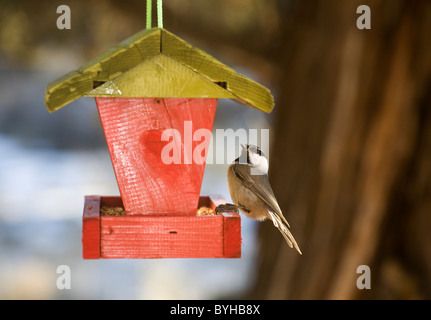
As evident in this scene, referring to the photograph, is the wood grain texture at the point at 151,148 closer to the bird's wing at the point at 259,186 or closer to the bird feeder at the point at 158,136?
the bird feeder at the point at 158,136

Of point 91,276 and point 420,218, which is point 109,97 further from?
point 91,276

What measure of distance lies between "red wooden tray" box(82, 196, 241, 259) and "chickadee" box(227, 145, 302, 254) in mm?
301

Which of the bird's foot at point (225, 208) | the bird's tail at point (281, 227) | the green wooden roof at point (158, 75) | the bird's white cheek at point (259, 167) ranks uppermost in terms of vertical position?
the green wooden roof at point (158, 75)

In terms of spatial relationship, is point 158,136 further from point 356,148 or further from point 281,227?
point 356,148

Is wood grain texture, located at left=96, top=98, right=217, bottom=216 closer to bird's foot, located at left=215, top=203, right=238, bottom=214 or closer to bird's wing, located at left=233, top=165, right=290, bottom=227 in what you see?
bird's foot, located at left=215, top=203, right=238, bottom=214

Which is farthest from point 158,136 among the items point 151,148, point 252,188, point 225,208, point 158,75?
point 252,188

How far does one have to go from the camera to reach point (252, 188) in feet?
6.37

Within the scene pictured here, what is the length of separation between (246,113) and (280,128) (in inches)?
Answer: 40.1

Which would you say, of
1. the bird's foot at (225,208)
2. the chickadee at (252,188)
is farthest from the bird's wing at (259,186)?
the bird's foot at (225,208)

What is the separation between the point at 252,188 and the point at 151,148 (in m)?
0.48

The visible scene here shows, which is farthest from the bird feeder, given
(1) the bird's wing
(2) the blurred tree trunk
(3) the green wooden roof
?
(2) the blurred tree trunk

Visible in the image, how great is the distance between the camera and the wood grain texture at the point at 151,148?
1.57m

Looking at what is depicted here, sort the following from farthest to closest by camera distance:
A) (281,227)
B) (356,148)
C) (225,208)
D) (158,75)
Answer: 1. (356,148)
2. (281,227)
3. (225,208)
4. (158,75)
